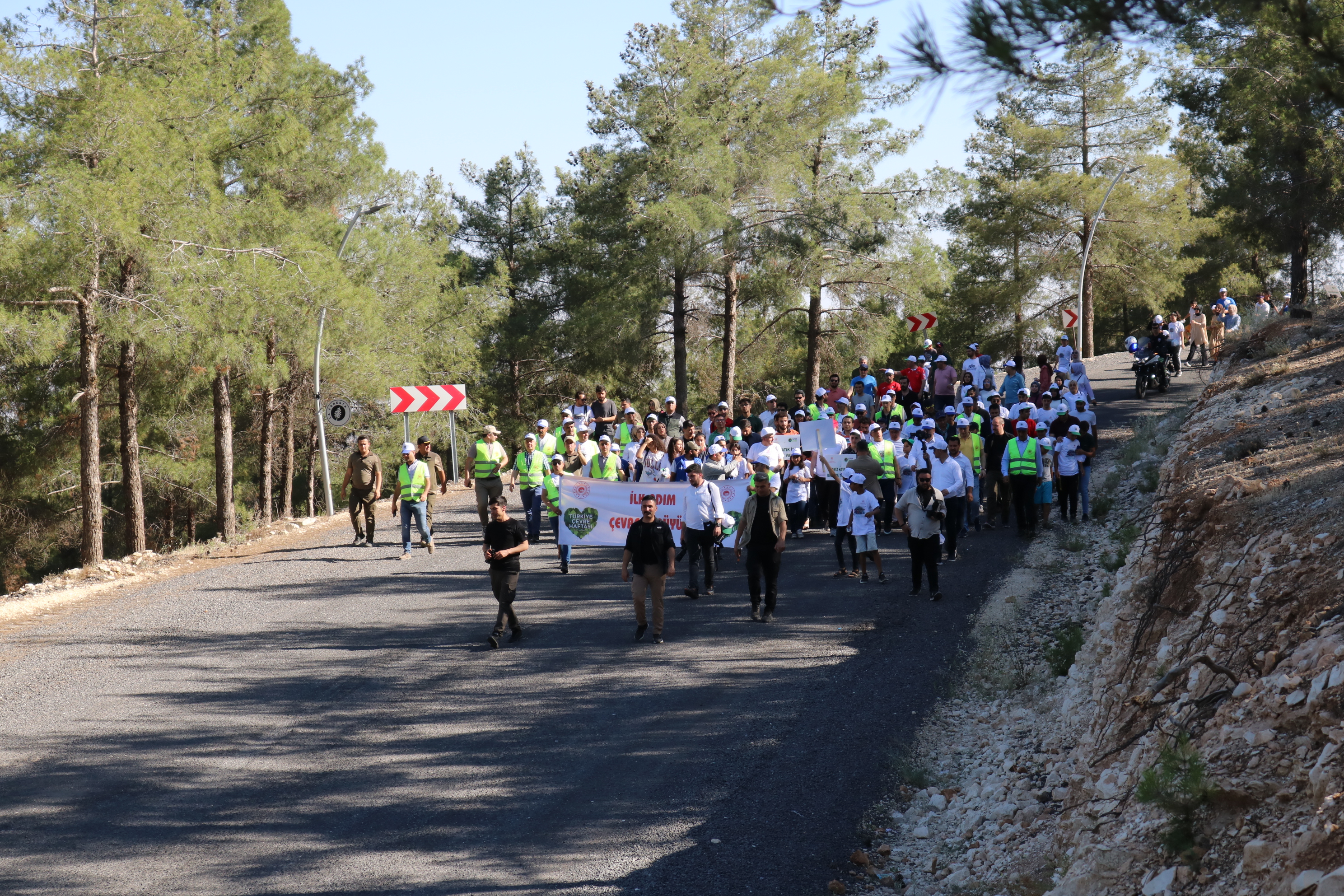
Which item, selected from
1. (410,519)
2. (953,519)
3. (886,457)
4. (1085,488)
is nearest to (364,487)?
(410,519)

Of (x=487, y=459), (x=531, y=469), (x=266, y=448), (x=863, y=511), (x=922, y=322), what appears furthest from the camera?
(x=266, y=448)

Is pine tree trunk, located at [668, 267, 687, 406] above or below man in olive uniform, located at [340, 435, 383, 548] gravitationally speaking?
above

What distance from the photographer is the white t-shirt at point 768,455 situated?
16.5 meters

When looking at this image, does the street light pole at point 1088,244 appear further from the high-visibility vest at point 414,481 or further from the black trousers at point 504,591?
the black trousers at point 504,591

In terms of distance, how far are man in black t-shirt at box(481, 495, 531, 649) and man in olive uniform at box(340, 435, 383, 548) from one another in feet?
16.9

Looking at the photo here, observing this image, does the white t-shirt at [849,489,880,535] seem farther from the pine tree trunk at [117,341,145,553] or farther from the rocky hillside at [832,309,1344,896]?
the pine tree trunk at [117,341,145,553]

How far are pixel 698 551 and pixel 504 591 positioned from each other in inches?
131

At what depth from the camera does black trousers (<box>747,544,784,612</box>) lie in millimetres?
13492

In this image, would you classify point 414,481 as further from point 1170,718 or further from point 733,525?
point 1170,718

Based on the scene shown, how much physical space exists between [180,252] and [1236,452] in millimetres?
18976

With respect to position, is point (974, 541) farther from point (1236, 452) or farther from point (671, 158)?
point (671, 158)

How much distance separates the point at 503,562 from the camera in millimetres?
12867

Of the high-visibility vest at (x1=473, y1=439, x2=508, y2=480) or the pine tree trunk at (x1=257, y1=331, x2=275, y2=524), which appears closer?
the high-visibility vest at (x1=473, y1=439, x2=508, y2=480)

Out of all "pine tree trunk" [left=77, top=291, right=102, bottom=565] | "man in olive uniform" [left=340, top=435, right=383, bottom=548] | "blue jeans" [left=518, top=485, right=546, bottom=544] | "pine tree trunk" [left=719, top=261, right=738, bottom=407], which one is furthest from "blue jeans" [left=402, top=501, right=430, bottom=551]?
"pine tree trunk" [left=719, top=261, right=738, bottom=407]
